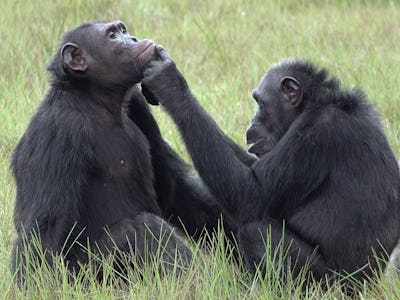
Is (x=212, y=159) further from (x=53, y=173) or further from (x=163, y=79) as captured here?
(x=53, y=173)

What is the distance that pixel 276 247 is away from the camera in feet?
17.5

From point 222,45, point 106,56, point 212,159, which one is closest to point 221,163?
point 212,159

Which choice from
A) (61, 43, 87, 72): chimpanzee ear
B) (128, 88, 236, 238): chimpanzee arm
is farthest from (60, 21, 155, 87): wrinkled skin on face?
(128, 88, 236, 238): chimpanzee arm

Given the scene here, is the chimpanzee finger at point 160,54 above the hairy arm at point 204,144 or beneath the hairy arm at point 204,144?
above

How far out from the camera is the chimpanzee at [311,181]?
5387 mm

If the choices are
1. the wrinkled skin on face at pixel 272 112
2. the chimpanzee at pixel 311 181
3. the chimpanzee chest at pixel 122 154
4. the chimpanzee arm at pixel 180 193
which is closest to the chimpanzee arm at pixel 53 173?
the chimpanzee chest at pixel 122 154

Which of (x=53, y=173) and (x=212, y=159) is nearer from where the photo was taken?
(x=53, y=173)

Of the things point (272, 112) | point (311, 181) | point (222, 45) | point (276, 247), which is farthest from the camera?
point (222, 45)

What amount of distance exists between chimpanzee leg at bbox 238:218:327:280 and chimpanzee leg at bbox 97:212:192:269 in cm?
31

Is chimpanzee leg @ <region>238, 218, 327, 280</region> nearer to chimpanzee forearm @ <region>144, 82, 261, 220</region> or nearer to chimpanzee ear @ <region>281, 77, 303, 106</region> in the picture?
chimpanzee forearm @ <region>144, 82, 261, 220</region>

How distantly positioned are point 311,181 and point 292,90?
0.60 metres

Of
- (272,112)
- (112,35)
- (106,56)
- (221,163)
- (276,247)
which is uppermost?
(112,35)

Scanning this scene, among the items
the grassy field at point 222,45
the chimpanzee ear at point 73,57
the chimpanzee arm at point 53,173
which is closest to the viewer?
the chimpanzee arm at point 53,173

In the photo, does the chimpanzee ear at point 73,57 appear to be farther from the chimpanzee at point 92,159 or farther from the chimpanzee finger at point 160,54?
the chimpanzee finger at point 160,54
